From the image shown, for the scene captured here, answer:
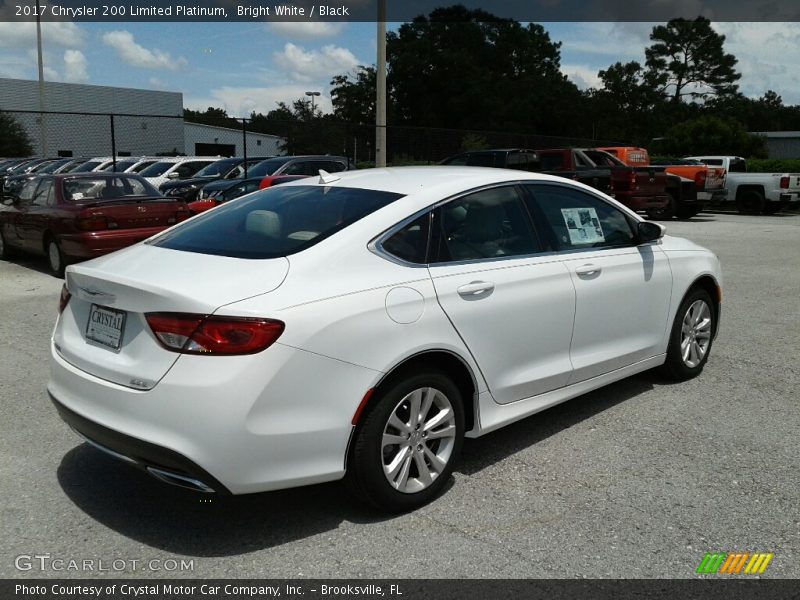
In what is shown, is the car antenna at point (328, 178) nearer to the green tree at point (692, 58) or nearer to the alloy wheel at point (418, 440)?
the alloy wheel at point (418, 440)

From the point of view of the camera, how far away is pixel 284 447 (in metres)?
3.20

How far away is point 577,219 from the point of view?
487 centimetres

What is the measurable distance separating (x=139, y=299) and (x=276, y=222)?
931 millimetres

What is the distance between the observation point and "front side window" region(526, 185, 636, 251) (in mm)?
4629

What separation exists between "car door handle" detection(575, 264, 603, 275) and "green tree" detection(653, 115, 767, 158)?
40.2 metres

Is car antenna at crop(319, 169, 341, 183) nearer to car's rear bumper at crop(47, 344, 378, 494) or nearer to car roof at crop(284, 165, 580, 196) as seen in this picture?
car roof at crop(284, 165, 580, 196)

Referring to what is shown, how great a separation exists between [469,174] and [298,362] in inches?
71.0

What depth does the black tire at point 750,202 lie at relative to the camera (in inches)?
945

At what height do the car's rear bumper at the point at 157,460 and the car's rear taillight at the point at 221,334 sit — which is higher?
the car's rear taillight at the point at 221,334

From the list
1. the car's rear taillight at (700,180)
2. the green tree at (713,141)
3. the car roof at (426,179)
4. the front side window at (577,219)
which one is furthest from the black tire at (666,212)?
the green tree at (713,141)

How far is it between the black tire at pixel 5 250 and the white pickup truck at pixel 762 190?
20.0 metres

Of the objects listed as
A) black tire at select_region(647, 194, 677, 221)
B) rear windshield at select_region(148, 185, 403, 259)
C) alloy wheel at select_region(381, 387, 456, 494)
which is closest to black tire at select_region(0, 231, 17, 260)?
rear windshield at select_region(148, 185, 403, 259)

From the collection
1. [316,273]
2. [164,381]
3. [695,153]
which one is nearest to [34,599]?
[164,381]

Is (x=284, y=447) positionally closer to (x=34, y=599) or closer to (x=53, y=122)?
(x=34, y=599)
